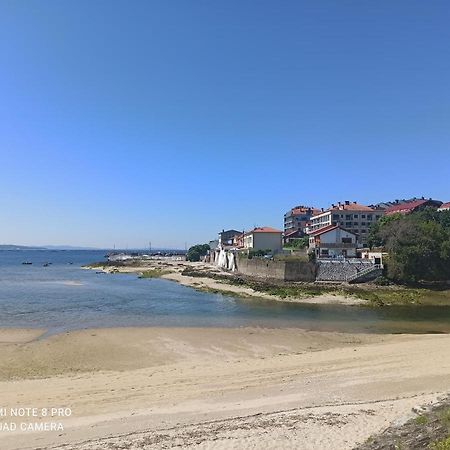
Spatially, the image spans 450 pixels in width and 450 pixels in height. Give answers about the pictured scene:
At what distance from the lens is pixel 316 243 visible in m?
83.8

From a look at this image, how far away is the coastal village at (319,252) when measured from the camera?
6131 cm

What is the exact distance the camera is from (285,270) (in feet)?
210

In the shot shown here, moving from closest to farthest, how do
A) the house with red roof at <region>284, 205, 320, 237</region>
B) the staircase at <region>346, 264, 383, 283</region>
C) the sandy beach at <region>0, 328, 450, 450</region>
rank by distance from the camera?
the sandy beach at <region>0, 328, 450, 450</region>, the staircase at <region>346, 264, 383, 283</region>, the house with red roof at <region>284, 205, 320, 237</region>

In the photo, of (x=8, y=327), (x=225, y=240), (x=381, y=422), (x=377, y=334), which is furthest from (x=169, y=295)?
(x=225, y=240)

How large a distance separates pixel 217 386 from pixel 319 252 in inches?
2496

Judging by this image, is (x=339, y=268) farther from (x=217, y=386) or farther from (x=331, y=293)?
(x=217, y=386)

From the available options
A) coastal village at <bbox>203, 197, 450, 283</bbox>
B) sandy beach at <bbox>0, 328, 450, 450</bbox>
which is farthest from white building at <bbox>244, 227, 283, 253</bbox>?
sandy beach at <bbox>0, 328, 450, 450</bbox>

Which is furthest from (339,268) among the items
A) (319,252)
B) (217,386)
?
(217,386)

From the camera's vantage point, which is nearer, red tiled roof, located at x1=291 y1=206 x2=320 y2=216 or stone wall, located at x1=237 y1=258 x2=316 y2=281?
stone wall, located at x1=237 y1=258 x2=316 y2=281

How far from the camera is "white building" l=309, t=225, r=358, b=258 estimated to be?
77875 mm

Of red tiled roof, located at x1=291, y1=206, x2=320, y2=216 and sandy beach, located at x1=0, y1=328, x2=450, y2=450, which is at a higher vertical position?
red tiled roof, located at x1=291, y1=206, x2=320, y2=216

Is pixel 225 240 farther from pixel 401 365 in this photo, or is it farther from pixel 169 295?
pixel 401 365

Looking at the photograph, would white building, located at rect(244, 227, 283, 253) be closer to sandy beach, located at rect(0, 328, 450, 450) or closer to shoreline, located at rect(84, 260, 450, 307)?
shoreline, located at rect(84, 260, 450, 307)

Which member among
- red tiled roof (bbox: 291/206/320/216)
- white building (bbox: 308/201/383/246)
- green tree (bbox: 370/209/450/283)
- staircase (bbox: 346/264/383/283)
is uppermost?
red tiled roof (bbox: 291/206/320/216)
